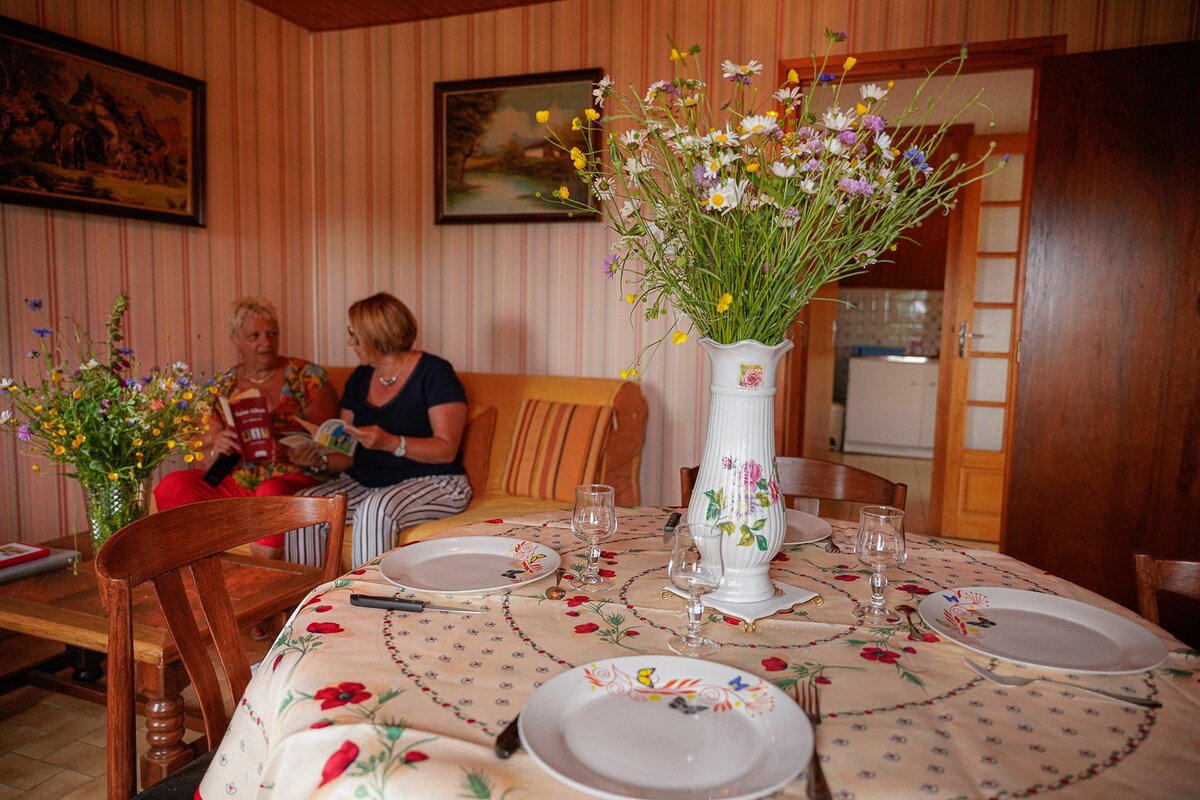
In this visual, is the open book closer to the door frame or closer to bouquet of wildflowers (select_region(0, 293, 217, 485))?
bouquet of wildflowers (select_region(0, 293, 217, 485))

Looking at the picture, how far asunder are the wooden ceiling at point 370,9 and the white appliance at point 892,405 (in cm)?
470

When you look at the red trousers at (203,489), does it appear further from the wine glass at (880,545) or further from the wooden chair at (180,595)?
the wine glass at (880,545)

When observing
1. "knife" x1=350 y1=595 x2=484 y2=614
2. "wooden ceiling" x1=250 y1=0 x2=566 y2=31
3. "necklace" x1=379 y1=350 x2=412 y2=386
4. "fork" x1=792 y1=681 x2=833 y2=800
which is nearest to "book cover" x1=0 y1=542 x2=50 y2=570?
"necklace" x1=379 y1=350 x2=412 y2=386

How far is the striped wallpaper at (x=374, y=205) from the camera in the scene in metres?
2.95

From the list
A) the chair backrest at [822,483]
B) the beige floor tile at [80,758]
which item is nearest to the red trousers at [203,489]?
the beige floor tile at [80,758]

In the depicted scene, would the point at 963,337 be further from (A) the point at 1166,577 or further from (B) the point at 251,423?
(B) the point at 251,423

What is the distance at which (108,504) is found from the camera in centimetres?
188

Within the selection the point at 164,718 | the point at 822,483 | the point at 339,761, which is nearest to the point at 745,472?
the point at 339,761

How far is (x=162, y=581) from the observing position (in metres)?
1.21

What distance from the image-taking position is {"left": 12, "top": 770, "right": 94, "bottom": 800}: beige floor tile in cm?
189

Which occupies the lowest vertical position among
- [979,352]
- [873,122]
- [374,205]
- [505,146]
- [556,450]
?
[556,450]

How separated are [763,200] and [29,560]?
2100mm

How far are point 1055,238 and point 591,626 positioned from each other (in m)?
2.70

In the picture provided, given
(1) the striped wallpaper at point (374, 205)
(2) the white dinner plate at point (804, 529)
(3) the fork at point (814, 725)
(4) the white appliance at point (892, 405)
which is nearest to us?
(3) the fork at point (814, 725)
